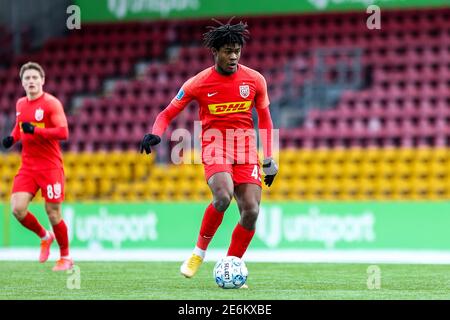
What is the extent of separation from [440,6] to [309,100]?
297 centimetres

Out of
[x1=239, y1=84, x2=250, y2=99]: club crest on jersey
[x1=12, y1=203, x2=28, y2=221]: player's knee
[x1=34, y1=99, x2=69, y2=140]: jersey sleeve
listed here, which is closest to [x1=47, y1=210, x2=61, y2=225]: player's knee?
[x1=12, y1=203, x2=28, y2=221]: player's knee

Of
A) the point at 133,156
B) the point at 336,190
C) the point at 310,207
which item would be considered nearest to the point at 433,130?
the point at 336,190

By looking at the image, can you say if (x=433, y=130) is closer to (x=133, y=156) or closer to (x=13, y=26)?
(x=133, y=156)

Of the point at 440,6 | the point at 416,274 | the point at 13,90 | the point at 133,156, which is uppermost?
the point at 440,6

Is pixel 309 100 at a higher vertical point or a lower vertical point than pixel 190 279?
higher

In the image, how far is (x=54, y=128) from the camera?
10219mm

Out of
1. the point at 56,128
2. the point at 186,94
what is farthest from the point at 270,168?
the point at 56,128

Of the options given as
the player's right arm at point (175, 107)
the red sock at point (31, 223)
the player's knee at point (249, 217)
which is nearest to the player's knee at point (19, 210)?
the red sock at point (31, 223)

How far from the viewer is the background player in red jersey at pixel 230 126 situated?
28.5 feet

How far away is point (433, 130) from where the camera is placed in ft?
58.9

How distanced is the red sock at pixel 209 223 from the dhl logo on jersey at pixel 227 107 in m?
0.82

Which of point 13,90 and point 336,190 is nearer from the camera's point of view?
point 336,190

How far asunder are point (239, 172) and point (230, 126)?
1.32ft

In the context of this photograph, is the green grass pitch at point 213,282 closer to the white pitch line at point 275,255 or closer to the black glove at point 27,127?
the white pitch line at point 275,255
